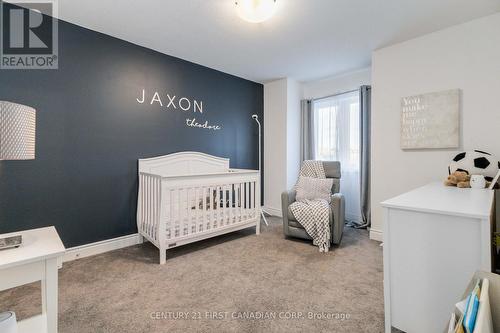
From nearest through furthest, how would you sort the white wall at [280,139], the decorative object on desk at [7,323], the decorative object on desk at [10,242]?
the decorative object on desk at [7,323], the decorative object on desk at [10,242], the white wall at [280,139]

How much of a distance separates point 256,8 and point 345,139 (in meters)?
2.45

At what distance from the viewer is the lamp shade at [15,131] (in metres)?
1.01

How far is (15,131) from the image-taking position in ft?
3.42

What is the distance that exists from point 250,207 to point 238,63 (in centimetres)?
203

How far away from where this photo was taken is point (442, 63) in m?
2.42

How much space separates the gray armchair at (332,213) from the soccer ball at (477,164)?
3.60 feet

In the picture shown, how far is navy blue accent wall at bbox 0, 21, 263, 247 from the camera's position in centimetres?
→ 209

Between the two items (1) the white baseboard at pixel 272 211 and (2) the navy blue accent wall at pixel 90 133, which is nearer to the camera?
(2) the navy blue accent wall at pixel 90 133

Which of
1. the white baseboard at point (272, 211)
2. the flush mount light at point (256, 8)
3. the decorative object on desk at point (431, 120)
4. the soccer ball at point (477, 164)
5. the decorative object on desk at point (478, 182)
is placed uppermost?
the flush mount light at point (256, 8)

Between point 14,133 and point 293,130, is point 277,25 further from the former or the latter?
point 14,133

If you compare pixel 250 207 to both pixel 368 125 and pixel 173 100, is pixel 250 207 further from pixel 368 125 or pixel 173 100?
pixel 368 125

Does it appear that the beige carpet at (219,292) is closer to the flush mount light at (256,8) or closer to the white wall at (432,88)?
the white wall at (432,88)

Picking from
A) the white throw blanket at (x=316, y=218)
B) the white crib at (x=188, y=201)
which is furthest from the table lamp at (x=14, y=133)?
the white throw blanket at (x=316, y=218)

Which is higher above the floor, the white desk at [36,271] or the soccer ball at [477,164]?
the soccer ball at [477,164]
